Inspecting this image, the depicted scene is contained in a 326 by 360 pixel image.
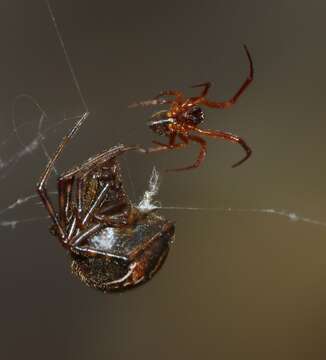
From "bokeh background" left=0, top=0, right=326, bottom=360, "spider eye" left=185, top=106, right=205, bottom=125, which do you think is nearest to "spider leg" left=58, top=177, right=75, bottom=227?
"spider eye" left=185, top=106, right=205, bottom=125

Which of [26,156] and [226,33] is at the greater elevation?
[226,33]

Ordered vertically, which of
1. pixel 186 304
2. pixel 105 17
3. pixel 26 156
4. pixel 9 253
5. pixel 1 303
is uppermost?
pixel 105 17

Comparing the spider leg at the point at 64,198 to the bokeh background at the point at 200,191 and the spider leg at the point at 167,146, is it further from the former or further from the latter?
the bokeh background at the point at 200,191

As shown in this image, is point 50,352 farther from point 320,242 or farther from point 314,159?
point 314,159

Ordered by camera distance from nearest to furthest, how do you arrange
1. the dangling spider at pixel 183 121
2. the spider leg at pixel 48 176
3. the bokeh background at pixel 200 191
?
the spider leg at pixel 48 176, the dangling spider at pixel 183 121, the bokeh background at pixel 200 191

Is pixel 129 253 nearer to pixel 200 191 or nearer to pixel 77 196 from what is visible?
pixel 77 196

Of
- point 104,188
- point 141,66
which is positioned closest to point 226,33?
point 141,66

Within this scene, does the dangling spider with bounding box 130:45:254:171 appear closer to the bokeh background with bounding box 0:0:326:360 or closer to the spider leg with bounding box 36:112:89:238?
the spider leg with bounding box 36:112:89:238

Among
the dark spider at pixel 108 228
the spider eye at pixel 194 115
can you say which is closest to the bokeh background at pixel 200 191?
the spider eye at pixel 194 115
